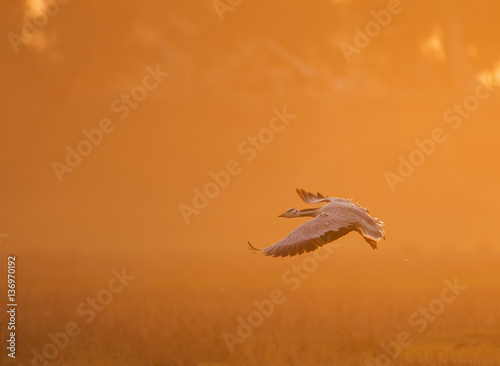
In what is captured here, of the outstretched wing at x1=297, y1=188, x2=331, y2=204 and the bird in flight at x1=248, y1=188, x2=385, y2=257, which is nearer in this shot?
→ the bird in flight at x1=248, y1=188, x2=385, y2=257

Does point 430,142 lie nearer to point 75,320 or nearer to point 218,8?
point 218,8

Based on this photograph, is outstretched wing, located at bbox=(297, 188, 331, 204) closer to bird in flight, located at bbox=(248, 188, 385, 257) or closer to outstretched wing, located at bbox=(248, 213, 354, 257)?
bird in flight, located at bbox=(248, 188, 385, 257)

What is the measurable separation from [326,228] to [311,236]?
286mm

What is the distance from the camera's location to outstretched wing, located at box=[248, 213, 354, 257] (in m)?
10.8

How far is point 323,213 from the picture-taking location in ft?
37.8

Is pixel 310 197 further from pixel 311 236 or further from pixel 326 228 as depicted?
pixel 311 236

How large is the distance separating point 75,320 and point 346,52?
63068 millimetres

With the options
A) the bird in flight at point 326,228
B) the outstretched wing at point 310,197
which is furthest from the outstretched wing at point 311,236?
the outstretched wing at point 310,197

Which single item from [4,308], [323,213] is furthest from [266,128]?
[323,213]

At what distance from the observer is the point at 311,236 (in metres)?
11.0

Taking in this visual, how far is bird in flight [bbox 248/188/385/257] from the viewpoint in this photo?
10.9 m

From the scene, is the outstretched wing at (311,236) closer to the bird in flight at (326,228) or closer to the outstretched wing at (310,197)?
the bird in flight at (326,228)

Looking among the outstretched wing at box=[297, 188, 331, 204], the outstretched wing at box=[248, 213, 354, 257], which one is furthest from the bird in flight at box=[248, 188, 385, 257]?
the outstretched wing at box=[297, 188, 331, 204]

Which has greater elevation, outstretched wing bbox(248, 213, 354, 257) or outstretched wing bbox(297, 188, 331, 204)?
outstretched wing bbox(297, 188, 331, 204)
